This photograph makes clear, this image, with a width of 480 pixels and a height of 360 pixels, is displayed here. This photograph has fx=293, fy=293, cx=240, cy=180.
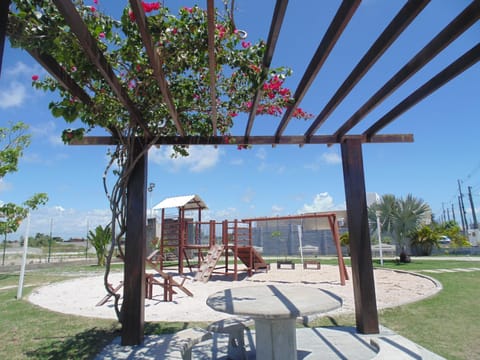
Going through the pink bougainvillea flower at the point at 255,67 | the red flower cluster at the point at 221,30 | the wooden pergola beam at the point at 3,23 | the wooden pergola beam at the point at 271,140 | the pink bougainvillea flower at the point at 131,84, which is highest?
the red flower cluster at the point at 221,30

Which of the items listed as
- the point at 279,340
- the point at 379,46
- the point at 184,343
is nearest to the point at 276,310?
the point at 279,340

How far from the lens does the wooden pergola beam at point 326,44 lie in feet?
5.77

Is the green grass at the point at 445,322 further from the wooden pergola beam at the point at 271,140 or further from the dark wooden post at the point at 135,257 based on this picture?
the dark wooden post at the point at 135,257

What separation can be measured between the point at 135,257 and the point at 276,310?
202cm

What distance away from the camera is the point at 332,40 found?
6.54ft

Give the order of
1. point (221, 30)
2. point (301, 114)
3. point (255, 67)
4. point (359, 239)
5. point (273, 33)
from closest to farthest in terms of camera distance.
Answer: point (273, 33) < point (221, 30) < point (255, 67) < point (301, 114) < point (359, 239)

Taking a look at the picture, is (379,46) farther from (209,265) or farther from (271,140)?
(209,265)

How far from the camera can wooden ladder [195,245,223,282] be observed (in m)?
9.55

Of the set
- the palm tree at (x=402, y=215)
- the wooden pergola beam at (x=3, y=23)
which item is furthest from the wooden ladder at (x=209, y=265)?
the palm tree at (x=402, y=215)

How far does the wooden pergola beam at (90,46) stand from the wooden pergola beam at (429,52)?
2.39 m

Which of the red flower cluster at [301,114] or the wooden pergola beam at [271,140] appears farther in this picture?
the wooden pergola beam at [271,140]

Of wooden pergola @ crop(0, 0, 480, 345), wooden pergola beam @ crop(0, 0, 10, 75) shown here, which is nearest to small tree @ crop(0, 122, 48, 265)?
wooden pergola @ crop(0, 0, 480, 345)

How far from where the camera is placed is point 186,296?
23.3ft

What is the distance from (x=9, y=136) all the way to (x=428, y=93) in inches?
349
